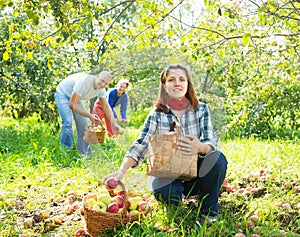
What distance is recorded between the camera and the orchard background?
256 centimetres

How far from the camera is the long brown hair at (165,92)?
2.46 meters

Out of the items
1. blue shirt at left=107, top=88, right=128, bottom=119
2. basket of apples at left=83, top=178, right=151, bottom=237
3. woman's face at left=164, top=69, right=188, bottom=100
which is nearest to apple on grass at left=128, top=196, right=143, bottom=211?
basket of apples at left=83, top=178, right=151, bottom=237

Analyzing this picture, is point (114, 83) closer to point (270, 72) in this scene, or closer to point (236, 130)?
point (270, 72)

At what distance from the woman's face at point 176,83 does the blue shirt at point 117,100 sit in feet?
0.87

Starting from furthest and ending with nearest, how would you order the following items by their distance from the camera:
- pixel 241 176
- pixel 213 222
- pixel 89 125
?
pixel 241 176
pixel 89 125
pixel 213 222

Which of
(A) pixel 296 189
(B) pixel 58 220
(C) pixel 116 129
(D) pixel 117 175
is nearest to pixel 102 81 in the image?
(C) pixel 116 129

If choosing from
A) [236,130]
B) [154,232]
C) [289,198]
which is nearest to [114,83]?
[154,232]

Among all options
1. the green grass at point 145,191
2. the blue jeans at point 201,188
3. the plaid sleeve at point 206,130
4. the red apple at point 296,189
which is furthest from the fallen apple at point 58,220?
the red apple at point 296,189

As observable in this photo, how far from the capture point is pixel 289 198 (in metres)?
3.02

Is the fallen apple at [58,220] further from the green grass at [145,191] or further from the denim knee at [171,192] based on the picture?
Answer: the denim knee at [171,192]

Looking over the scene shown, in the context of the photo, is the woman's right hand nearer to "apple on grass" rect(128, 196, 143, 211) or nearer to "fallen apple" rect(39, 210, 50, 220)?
"apple on grass" rect(128, 196, 143, 211)

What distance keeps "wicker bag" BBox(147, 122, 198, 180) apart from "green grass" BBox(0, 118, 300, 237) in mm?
255

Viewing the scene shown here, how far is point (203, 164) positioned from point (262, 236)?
523 mm

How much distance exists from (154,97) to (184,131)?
0.28 meters
